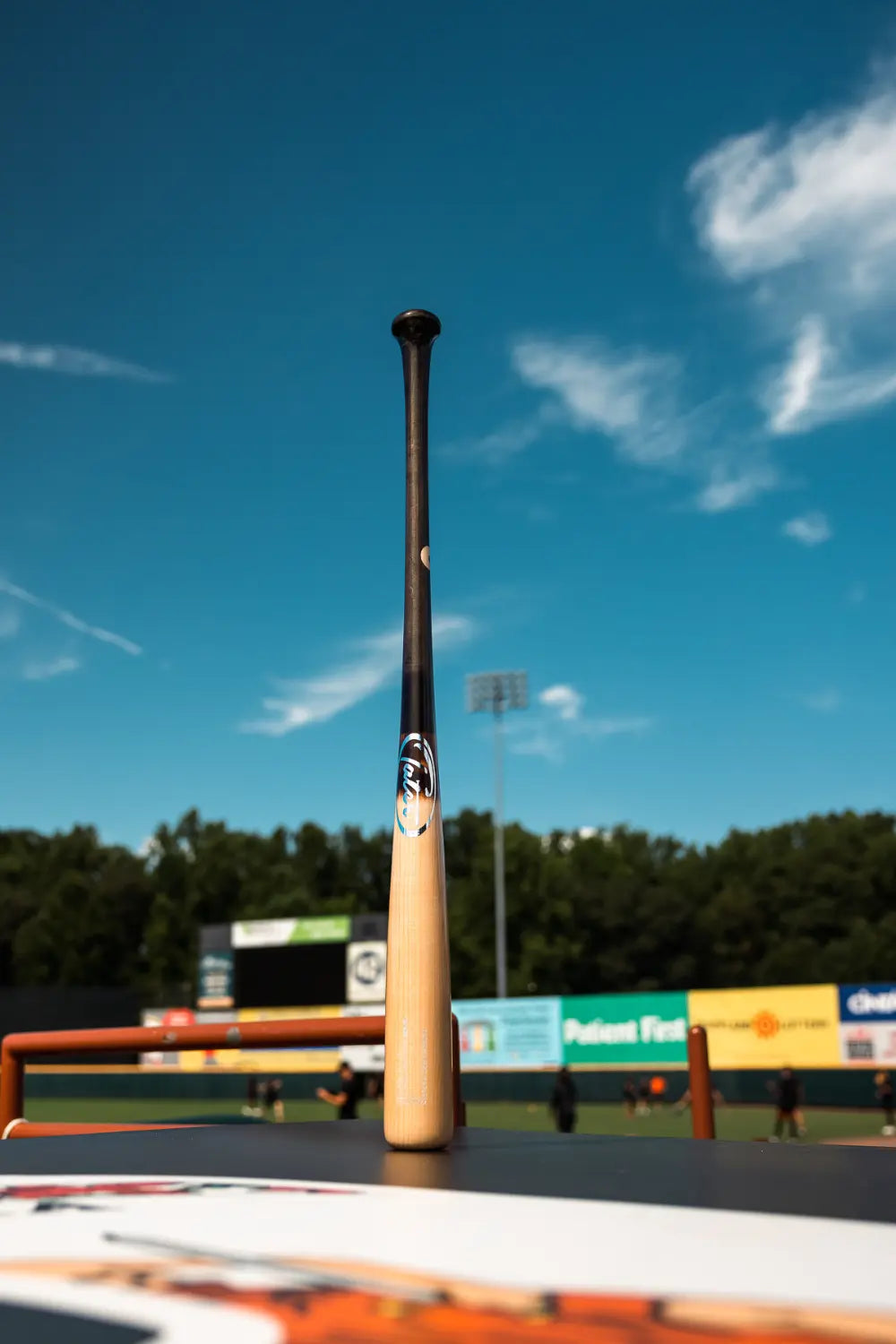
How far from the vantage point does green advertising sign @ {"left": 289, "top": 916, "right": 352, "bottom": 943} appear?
40269 mm

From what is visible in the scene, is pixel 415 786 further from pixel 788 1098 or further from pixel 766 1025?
pixel 766 1025

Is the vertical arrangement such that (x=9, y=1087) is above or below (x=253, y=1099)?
above

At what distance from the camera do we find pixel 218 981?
1631 inches

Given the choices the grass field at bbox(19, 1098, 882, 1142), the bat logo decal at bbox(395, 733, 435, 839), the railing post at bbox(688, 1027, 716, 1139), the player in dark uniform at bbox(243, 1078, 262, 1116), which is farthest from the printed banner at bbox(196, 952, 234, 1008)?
the bat logo decal at bbox(395, 733, 435, 839)

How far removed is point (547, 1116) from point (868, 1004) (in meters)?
7.61

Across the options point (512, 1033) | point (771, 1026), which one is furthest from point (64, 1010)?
point (771, 1026)

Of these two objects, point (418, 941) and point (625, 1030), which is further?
point (625, 1030)

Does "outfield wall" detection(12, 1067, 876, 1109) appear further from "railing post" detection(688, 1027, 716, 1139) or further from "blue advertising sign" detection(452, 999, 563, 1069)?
"railing post" detection(688, 1027, 716, 1139)

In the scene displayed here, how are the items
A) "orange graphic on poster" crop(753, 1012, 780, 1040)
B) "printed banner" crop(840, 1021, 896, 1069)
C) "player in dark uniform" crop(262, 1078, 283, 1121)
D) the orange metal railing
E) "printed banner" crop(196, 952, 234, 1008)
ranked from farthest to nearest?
1. "printed banner" crop(196, 952, 234, 1008)
2. "orange graphic on poster" crop(753, 1012, 780, 1040)
3. "player in dark uniform" crop(262, 1078, 283, 1121)
4. "printed banner" crop(840, 1021, 896, 1069)
5. the orange metal railing

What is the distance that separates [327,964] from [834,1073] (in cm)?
1526

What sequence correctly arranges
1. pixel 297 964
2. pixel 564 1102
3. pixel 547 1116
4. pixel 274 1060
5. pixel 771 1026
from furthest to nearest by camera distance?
pixel 297 964 → pixel 274 1060 → pixel 771 1026 → pixel 547 1116 → pixel 564 1102

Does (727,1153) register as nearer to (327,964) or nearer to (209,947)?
(327,964)

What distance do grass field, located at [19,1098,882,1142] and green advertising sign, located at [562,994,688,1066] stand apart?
1.33 m

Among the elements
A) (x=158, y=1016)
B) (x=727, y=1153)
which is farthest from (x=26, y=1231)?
(x=158, y=1016)
